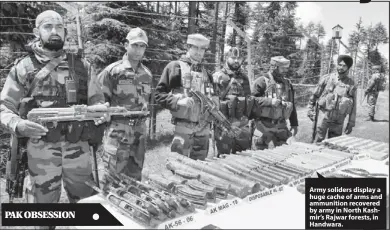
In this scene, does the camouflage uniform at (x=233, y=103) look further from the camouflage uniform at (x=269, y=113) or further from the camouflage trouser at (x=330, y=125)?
the camouflage trouser at (x=330, y=125)

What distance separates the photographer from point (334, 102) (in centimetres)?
627

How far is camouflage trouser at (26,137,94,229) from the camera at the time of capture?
124 inches

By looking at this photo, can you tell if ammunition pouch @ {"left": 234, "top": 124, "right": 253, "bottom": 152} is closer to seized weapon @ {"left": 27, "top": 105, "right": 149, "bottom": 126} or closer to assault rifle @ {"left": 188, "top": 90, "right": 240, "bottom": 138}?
assault rifle @ {"left": 188, "top": 90, "right": 240, "bottom": 138}

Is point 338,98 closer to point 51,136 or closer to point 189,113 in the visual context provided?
point 189,113

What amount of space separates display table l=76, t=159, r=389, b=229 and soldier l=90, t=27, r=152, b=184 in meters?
1.49

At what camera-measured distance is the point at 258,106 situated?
546cm

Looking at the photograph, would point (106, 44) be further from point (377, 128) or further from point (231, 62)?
point (377, 128)

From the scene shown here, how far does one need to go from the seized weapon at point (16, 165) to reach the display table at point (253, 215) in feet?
3.11

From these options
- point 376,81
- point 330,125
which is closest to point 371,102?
point 376,81

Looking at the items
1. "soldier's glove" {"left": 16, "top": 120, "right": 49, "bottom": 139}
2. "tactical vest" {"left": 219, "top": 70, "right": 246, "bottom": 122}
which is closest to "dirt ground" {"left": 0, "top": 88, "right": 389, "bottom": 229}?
"tactical vest" {"left": 219, "top": 70, "right": 246, "bottom": 122}

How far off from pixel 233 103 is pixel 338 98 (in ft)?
7.02

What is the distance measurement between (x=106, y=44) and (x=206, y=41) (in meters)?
4.54

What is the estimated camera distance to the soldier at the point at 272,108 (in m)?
5.44

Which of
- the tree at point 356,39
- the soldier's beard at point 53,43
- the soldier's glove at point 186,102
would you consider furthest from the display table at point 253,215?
the tree at point 356,39
